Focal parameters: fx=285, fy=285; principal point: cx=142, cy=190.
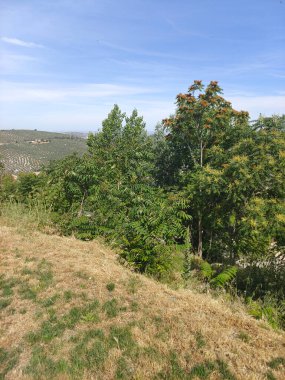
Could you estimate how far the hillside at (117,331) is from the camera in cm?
327

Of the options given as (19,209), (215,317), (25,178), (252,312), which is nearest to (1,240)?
(19,209)

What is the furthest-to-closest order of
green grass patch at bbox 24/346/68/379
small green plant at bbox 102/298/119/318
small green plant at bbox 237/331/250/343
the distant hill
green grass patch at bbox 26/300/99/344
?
the distant hill < small green plant at bbox 102/298/119/318 < green grass patch at bbox 26/300/99/344 < small green plant at bbox 237/331/250/343 < green grass patch at bbox 24/346/68/379

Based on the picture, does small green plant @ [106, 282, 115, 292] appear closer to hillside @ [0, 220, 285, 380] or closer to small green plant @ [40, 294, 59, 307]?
hillside @ [0, 220, 285, 380]

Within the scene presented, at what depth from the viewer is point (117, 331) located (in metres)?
3.90

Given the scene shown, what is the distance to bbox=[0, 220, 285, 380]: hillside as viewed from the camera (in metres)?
3.27

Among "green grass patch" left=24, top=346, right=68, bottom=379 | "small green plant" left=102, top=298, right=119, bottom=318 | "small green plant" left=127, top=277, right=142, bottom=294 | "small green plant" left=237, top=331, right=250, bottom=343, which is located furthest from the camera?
"small green plant" left=127, top=277, right=142, bottom=294

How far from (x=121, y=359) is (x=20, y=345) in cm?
137

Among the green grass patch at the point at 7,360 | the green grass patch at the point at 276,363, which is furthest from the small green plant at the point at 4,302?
the green grass patch at the point at 276,363

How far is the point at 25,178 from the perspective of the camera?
2747 cm

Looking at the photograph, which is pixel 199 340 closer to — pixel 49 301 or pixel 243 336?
pixel 243 336

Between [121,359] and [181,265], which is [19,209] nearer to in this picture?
[181,265]

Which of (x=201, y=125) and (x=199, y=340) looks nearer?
(x=199, y=340)

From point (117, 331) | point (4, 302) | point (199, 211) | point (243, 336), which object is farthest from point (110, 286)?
point (199, 211)

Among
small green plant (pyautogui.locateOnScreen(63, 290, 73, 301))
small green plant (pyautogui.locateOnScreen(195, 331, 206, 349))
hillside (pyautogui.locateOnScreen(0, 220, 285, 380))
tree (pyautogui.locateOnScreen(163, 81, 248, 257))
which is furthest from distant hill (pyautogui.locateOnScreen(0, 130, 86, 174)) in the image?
small green plant (pyautogui.locateOnScreen(195, 331, 206, 349))
